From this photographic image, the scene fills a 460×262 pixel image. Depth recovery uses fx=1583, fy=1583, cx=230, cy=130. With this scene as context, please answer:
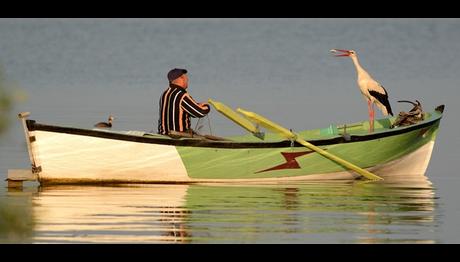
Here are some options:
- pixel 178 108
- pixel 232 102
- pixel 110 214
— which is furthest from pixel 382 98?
pixel 232 102

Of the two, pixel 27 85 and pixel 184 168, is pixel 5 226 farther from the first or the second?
pixel 27 85

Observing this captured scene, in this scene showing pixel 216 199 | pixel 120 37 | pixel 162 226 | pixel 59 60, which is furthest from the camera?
pixel 120 37

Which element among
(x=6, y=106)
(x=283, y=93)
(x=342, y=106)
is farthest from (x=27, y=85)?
(x=6, y=106)

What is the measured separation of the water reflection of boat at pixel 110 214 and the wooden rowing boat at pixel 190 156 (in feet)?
0.77

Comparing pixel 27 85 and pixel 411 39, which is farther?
pixel 411 39

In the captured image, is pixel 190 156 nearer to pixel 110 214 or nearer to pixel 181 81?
pixel 181 81

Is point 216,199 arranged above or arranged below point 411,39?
below

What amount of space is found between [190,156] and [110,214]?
2899mm

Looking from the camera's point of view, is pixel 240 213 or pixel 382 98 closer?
pixel 240 213

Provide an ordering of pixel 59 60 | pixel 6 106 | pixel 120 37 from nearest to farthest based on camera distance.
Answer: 1. pixel 6 106
2. pixel 59 60
3. pixel 120 37

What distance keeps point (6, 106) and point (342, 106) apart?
16.9 meters

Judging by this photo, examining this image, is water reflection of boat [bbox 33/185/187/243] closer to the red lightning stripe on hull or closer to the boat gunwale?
the boat gunwale

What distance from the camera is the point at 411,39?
49500mm

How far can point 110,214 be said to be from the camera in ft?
55.0
